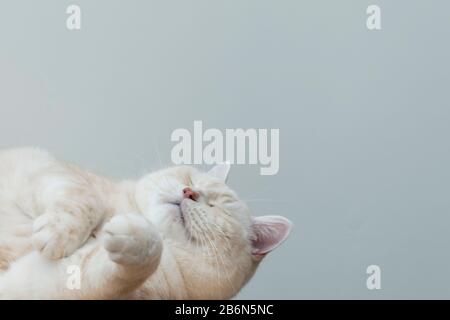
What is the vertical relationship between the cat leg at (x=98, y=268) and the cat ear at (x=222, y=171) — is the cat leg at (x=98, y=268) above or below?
below

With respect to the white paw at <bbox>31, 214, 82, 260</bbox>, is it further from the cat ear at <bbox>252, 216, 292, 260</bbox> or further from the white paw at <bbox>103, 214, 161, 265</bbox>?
the cat ear at <bbox>252, 216, 292, 260</bbox>

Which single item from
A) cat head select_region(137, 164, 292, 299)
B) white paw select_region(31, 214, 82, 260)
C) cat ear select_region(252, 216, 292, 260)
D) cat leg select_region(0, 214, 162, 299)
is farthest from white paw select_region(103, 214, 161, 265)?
cat ear select_region(252, 216, 292, 260)

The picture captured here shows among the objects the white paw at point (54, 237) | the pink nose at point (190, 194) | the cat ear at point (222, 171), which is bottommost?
the white paw at point (54, 237)

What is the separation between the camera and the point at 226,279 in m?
1.45

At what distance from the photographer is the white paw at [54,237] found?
3.80ft

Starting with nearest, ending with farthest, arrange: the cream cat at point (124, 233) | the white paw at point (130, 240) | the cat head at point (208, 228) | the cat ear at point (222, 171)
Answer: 1. the white paw at point (130, 240)
2. the cream cat at point (124, 233)
3. the cat head at point (208, 228)
4. the cat ear at point (222, 171)

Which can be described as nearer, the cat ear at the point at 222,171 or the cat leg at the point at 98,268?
the cat leg at the point at 98,268

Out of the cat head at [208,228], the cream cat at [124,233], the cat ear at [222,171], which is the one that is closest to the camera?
the cream cat at [124,233]

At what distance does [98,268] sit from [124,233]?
16cm

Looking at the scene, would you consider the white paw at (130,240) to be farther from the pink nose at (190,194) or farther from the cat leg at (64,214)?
the pink nose at (190,194)

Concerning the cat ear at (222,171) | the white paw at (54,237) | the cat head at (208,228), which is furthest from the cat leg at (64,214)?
the cat ear at (222,171)

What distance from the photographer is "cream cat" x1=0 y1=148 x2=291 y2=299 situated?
1110mm

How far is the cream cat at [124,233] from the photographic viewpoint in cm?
111
